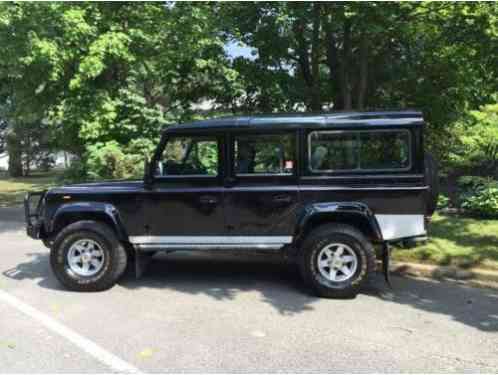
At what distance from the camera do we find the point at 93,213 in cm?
530

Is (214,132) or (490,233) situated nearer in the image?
(214,132)

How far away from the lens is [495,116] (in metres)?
8.58

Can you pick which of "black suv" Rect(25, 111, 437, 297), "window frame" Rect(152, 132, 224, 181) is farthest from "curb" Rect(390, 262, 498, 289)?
"window frame" Rect(152, 132, 224, 181)

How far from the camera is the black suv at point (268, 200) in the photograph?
192 inches

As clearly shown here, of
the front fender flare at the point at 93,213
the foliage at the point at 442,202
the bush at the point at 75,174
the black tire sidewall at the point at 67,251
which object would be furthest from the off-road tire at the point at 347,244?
the bush at the point at 75,174

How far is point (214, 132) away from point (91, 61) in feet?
15.5

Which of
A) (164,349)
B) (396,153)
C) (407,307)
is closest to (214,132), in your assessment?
(396,153)

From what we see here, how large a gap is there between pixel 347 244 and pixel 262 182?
119cm

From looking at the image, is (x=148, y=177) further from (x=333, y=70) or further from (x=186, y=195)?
(x=333, y=70)

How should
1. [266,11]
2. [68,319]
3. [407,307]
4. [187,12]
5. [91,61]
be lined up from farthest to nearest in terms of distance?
[266,11]
[187,12]
[91,61]
[407,307]
[68,319]

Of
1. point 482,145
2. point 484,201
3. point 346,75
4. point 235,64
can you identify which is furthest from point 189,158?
point 346,75

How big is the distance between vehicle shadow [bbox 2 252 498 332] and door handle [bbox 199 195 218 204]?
1.07 m

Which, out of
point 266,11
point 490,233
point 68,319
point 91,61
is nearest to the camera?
point 68,319

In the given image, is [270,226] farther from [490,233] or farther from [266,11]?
[266,11]
